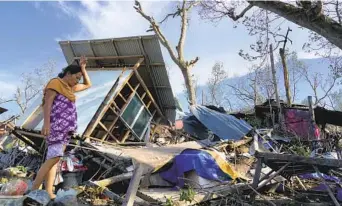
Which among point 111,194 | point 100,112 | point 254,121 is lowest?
point 111,194

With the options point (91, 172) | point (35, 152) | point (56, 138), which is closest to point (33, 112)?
point (35, 152)

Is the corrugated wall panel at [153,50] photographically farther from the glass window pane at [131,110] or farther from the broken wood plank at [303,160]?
the broken wood plank at [303,160]

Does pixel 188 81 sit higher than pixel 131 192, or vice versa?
pixel 188 81

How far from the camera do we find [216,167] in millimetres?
4941

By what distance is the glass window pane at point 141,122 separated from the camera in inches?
325

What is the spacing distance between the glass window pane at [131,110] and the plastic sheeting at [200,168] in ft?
10.2

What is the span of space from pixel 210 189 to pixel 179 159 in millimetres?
748

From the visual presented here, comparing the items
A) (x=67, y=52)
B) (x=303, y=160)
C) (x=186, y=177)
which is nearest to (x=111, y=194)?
(x=186, y=177)

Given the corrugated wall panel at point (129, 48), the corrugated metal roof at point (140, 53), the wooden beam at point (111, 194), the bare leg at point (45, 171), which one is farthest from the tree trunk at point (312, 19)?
the bare leg at point (45, 171)

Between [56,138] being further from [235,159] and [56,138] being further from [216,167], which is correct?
[235,159]

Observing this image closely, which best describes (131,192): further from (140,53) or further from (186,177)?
(140,53)

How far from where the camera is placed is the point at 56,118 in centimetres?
422

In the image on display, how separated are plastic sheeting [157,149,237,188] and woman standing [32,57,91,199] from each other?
156cm

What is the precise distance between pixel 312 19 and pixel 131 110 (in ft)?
13.8
